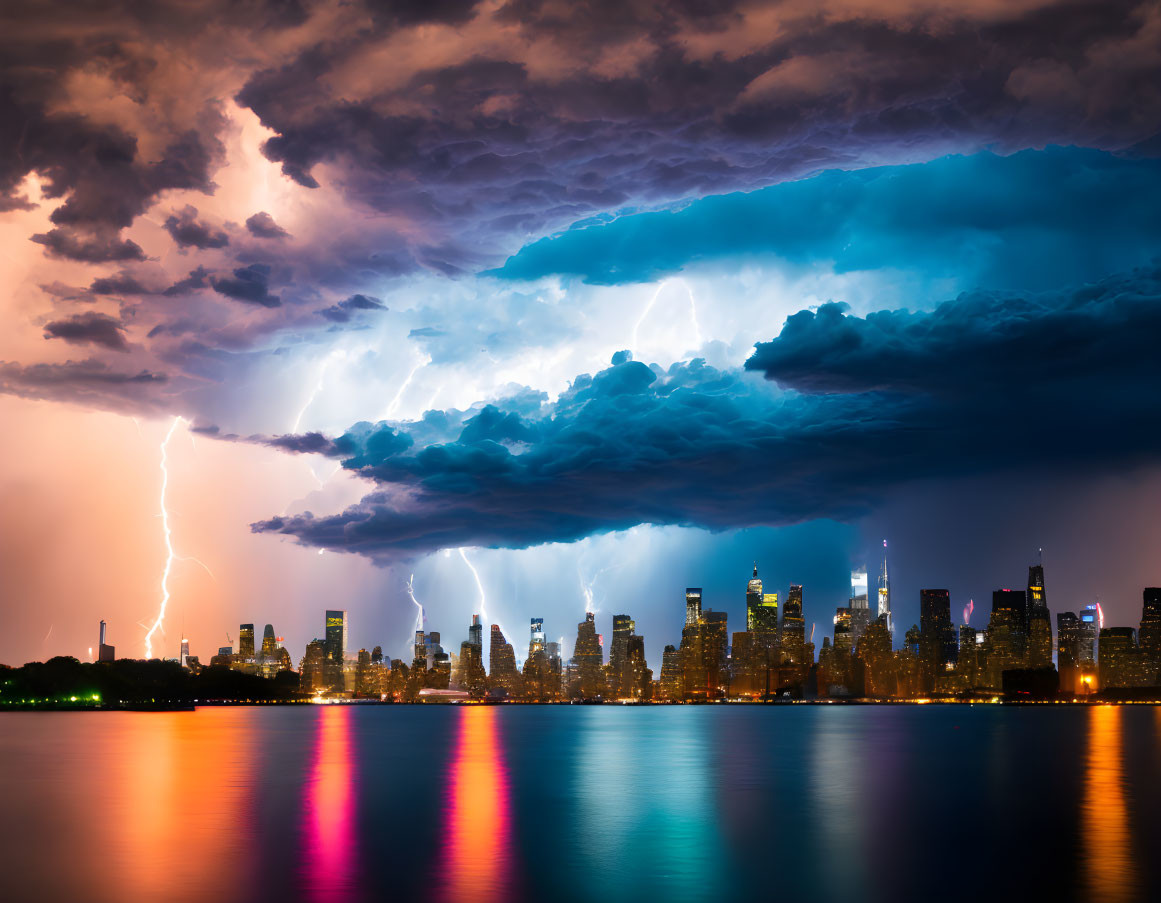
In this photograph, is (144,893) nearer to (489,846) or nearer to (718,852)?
(489,846)

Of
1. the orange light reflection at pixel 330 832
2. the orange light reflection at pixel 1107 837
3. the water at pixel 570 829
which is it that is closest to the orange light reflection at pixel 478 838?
the water at pixel 570 829

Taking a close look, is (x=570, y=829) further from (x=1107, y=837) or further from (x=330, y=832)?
(x=1107, y=837)

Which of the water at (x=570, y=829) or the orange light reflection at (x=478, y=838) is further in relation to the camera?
the water at (x=570, y=829)

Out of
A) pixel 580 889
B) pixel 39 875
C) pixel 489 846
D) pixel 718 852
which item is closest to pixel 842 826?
pixel 718 852

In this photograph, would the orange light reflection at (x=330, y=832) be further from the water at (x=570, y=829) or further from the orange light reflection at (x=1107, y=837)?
the orange light reflection at (x=1107, y=837)

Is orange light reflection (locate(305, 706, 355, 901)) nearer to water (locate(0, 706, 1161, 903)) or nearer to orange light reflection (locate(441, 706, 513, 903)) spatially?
water (locate(0, 706, 1161, 903))

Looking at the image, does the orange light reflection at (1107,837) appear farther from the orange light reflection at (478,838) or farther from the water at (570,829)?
the orange light reflection at (478,838)


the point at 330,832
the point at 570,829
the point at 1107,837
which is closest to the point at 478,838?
the point at 570,829
